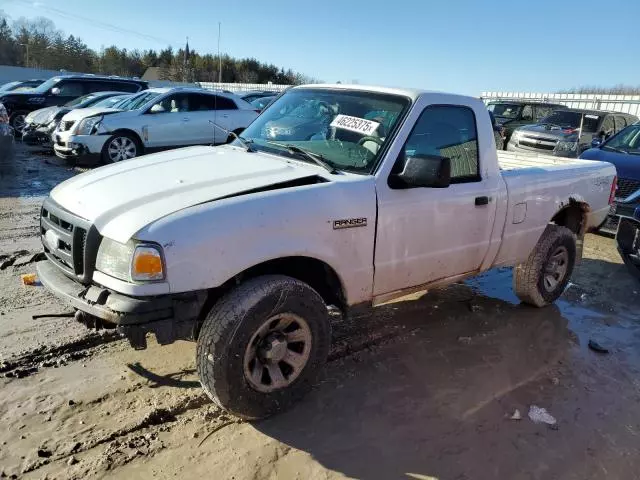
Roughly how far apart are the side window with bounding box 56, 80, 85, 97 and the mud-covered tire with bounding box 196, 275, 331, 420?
1612 centimetres

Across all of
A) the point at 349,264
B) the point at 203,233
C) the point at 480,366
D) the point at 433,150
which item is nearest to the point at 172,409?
the point at 203,233

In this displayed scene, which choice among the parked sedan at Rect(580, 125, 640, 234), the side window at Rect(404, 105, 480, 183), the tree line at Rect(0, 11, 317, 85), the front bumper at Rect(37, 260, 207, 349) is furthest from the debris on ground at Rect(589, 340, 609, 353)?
the tree line at Rect(0, 11, 317, 85)

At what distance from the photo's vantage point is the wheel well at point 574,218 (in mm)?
5293

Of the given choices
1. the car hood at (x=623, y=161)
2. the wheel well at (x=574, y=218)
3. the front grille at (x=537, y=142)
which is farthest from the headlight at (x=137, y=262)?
the front grille at (x=537, y=142)

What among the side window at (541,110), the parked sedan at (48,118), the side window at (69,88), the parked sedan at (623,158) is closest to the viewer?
the parked sedan at (623,158)

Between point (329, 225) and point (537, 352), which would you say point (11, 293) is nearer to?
point (329, 225)

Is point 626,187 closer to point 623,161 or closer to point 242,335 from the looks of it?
point 623,161

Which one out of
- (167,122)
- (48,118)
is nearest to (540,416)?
(167,122)

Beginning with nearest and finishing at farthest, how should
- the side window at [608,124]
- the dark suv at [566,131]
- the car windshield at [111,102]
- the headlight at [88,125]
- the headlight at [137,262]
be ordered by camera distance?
the headlight at [137,262] < the headlight at [88,125] < the car windshield at [111,102] < the dark suv at [566,131] < the side window at [608,124]

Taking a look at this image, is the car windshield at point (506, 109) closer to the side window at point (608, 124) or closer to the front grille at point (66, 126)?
the side window at point (608, 124)

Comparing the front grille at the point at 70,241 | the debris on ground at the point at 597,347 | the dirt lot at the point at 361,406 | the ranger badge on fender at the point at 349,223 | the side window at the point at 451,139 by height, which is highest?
the side window at the point at 451,139

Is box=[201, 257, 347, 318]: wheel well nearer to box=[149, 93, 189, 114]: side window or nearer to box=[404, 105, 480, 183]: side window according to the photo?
box=[404, 105, 480, 183]: side window

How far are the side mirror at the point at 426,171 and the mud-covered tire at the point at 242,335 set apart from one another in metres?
1.00

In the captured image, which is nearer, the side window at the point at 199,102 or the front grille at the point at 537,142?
the side window at the point at 199,102
